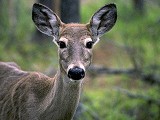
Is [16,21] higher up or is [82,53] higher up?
[82,53]

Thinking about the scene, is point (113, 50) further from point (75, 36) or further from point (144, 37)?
point (75, 36)

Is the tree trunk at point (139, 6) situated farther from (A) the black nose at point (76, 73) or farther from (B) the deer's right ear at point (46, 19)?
(A) the black nose at point (76, 73)

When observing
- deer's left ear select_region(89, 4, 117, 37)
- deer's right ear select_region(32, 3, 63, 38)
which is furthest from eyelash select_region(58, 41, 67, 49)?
deer's left ear select_region(89, 4, 117, 37)

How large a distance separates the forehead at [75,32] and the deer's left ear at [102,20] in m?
0.19

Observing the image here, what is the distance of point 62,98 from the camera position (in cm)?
694

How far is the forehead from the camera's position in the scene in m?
6.91

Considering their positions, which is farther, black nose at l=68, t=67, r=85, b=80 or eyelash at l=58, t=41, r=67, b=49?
eyelash at l=58, t=41, r=67, b=49

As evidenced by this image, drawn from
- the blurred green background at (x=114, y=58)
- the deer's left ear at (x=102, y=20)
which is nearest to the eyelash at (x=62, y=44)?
the deer's left ear at (x=102, y=20)

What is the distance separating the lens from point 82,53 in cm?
673

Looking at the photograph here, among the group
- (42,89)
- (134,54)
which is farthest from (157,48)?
(42,89)

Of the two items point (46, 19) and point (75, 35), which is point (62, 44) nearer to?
point (75, 35)

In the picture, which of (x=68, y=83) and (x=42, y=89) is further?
(x=42, y=89)

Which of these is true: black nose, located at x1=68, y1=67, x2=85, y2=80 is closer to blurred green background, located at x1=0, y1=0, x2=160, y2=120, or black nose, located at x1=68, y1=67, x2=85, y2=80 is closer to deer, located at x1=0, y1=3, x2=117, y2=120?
deer, located at x1=0, y1=3, x2=117, y2=120

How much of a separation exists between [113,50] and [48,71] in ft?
13.8
